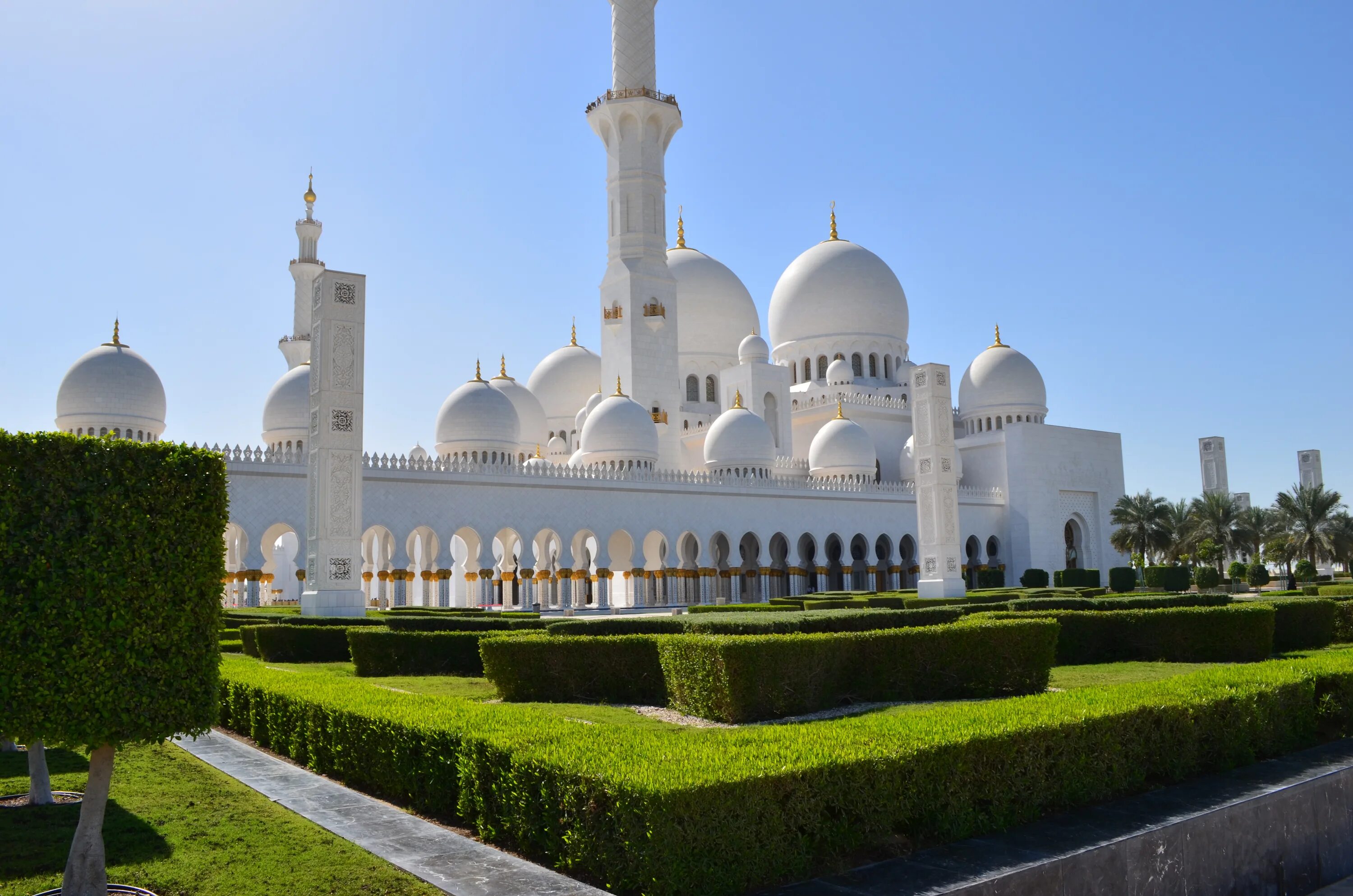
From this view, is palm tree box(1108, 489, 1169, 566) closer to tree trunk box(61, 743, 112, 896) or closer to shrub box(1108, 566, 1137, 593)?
shrub box(1108, 566, 1137, 593)

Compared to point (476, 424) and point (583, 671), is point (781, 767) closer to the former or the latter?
point (583, 671)

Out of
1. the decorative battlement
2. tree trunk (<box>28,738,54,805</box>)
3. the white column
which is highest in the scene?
the decorative battlement

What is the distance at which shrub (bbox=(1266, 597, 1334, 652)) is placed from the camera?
517 inches

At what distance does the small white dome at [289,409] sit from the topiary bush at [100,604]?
29061 mm

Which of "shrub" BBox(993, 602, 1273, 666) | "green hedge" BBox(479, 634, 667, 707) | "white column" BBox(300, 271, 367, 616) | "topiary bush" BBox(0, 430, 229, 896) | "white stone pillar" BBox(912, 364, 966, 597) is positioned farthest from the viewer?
"white stone pillar" BBox(912, 364, 966, 597)

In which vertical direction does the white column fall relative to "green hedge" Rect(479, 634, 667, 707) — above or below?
above

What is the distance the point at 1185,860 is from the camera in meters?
→ 4.94

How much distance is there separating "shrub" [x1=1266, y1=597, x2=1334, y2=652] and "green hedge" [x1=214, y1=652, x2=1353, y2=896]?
6393 millimetres

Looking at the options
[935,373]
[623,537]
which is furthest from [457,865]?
[623,537]

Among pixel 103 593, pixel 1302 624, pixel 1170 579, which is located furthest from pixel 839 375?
pixel 103 593

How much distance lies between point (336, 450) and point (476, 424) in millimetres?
15419

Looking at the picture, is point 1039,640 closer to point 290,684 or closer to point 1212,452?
point 290,684

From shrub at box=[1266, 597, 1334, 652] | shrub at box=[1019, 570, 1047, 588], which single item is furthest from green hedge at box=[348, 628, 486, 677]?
shrub at box=[1019, 570, 1047, 588]

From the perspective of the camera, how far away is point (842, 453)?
39250mm
